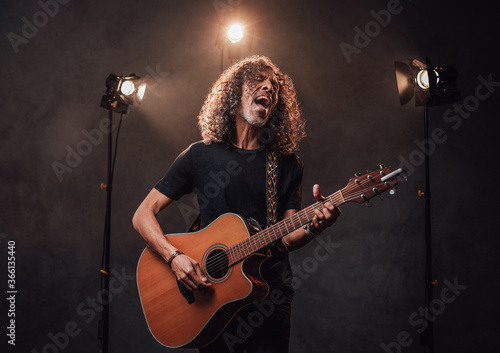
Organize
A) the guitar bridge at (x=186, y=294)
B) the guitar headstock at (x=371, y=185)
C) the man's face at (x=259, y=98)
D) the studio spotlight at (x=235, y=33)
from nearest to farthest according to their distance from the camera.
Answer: the guitar headstock at (x=371, y=185) < the guitar bridge at (x=186, y=294) < the man's face at (x=259, y=98) < the studio spotlight at (x=235, y=33)

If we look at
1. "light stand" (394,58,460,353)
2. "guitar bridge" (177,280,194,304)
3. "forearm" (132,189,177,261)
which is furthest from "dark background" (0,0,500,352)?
"guitar bridge" (177,280,194,304)

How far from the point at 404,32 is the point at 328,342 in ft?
10.2

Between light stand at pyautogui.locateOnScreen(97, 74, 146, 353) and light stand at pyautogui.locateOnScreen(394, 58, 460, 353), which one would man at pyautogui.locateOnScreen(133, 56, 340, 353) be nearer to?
light stand at pyautogui.locateOnScreen(97, 74, 146, 353)

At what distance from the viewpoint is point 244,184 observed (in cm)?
200

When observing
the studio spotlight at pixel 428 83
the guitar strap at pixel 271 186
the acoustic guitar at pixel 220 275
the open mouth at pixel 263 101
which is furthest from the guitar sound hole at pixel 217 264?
the studio spotlight at pixel 428 83

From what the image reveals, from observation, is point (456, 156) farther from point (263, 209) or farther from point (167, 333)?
point (167, 333)

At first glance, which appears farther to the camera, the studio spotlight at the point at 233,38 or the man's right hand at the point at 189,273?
the studio spotlight at the point at 233,38

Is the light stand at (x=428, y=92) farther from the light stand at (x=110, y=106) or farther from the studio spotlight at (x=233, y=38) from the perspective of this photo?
the light stand at (x=110, y=106)

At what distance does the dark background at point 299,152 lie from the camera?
3.62 meters

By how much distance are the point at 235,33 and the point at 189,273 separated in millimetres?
2437

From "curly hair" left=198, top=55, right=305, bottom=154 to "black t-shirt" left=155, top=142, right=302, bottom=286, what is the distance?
7cm

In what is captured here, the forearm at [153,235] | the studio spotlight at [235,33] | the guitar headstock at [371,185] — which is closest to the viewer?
the guitar headstock at [371,185]

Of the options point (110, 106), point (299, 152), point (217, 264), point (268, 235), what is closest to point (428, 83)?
point (299, 152)

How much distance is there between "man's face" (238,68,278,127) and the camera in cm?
213
